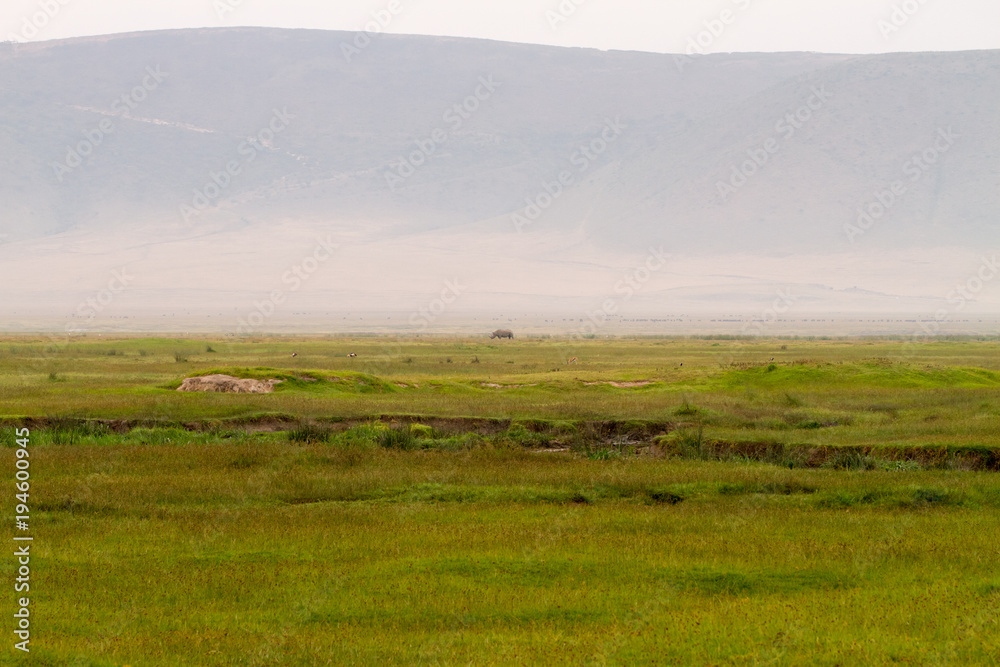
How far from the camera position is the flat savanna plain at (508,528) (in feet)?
36.6

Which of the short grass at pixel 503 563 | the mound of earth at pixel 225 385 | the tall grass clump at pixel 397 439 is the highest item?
the mound of earth at pixel 225 385

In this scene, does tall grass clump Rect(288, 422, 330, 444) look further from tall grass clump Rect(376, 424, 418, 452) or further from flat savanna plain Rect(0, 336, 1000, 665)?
tall grass clump Rect(376, 424, 418, 452)

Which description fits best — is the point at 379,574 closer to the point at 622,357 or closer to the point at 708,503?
the point at 708,503

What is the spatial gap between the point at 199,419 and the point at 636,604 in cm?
2017

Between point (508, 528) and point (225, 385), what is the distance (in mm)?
22064

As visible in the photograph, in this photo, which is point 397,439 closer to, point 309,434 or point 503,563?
point 309,434

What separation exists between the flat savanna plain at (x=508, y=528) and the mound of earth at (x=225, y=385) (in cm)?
81

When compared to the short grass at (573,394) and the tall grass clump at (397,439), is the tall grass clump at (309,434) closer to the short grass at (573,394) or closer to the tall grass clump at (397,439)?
the tall grass clump at (397,439)

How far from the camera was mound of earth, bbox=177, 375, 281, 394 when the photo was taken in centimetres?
3606

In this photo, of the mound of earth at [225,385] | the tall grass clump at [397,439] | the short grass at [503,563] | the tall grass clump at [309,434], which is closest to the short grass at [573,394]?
the mound of earth at [225,385]

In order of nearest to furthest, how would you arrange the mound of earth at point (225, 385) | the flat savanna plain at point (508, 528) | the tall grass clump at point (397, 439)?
the flat savanna plain at point (508, 528) → the tall grass clump at point (397, 439) → the mound of earth at point (225, 385)

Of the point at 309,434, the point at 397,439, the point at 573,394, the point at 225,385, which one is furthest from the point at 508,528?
the point at 225,385

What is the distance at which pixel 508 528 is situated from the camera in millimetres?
16609

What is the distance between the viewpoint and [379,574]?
13.7 m
